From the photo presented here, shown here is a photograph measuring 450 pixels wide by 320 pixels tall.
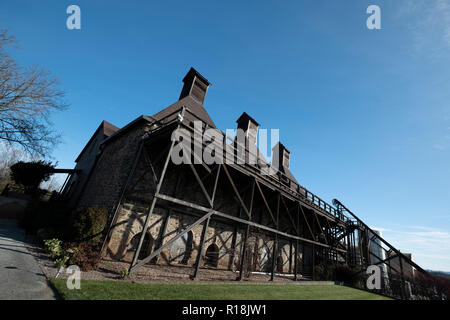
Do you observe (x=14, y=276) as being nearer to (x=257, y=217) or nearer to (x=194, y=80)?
(x=257, y=217)

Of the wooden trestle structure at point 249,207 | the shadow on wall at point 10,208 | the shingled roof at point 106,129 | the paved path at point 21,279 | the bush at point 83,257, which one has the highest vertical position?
the shingled roof at point 106,129

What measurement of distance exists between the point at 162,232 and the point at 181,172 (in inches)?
113

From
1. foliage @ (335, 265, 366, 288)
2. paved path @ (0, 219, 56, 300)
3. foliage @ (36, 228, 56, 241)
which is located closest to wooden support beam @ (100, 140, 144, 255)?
paved path @ (0, 219, 56, 300)

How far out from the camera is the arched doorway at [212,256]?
390 inches

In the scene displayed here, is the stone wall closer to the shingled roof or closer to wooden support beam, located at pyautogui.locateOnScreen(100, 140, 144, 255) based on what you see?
wooden support beam, located at pyautogui.locateOnScreen(100, 140, 144, 255)

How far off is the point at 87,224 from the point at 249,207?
27.3 ft

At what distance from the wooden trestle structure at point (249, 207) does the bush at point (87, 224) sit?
2.04 ft

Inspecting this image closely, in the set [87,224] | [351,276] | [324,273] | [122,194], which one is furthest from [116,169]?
[351,276]

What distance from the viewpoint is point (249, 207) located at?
11.9m

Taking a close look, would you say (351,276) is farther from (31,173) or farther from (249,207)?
(31,173)

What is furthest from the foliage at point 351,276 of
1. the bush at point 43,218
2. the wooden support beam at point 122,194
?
the bush at point 43,218

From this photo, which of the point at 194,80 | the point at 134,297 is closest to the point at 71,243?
the point at 134,297

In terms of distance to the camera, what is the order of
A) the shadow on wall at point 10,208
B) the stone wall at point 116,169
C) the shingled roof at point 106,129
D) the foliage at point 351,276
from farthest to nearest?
the shingled roof at point 106,129
the shadow on wall at point 10,208
the foliage at point 351,276
the stone wall at point 116,169

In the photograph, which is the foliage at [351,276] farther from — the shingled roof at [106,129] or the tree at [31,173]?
the tree at [31,173]
